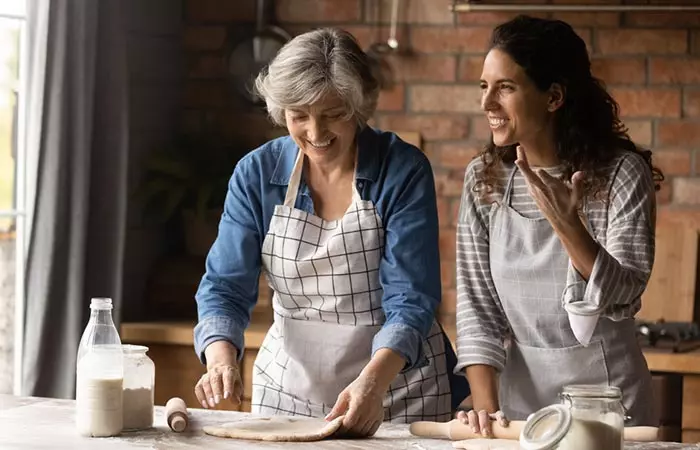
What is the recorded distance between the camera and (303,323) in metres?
2.04

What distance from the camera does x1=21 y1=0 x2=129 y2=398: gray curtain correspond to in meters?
2.84

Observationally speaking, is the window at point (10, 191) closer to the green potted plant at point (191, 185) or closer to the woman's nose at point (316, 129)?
the green potted plant at point (191, 185)

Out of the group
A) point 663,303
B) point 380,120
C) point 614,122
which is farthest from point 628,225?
point 380,120

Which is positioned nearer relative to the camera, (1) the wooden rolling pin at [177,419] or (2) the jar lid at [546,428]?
(2) the jar lid at [546,428]

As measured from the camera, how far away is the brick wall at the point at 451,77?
125 inches

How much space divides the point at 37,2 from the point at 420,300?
1495 millimetres

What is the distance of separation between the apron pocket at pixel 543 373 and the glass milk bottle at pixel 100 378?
71 centimetres

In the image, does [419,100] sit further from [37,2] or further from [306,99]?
[306,99]

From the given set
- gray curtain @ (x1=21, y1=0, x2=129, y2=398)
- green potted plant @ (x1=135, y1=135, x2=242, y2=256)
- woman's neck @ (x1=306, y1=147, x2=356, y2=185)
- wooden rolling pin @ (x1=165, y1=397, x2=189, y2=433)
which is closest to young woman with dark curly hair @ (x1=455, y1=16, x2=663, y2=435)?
woman's neck @ (x1=306, y1=147, x2=356, y2=185)

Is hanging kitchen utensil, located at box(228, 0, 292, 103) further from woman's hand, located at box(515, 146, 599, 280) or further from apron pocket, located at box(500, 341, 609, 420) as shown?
woman's hand, located at box(515, 146, 599, 280)

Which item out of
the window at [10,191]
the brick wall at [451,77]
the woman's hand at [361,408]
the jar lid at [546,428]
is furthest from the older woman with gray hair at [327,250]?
the brick wall at [451,77]

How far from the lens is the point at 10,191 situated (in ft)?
9.80

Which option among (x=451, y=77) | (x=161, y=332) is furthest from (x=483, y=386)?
(x=451, y=77)

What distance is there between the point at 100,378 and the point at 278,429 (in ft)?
0.92
